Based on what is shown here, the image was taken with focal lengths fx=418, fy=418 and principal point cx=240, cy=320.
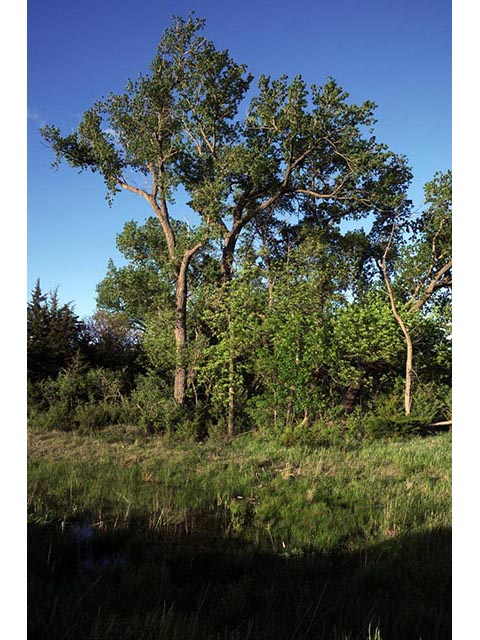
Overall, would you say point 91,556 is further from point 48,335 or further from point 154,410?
point 48,335

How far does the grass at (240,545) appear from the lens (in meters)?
1.68

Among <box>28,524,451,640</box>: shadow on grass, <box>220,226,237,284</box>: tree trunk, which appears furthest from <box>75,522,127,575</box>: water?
<box>220,226,237,284</box>: tree trunk

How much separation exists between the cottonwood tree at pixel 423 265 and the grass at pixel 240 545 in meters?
2.96

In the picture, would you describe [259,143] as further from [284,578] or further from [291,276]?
[284,578]

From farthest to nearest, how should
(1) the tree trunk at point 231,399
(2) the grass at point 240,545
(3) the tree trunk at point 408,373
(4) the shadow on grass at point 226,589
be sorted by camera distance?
1. (3) the tree trunk at point 408,373
2. (1) the tree trunk at point 231,399
3. (2) the grass at point 240,545
4. (4) the shadow on grass at point 226,589

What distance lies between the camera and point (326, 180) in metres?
9.14

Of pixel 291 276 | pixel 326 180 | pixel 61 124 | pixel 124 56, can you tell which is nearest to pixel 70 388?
pixel 291 276

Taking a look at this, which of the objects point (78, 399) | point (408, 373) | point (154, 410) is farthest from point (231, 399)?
point (408, 373)

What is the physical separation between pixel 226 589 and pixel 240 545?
708 mm

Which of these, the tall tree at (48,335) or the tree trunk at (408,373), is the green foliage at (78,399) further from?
the tree trunk at (408,373)

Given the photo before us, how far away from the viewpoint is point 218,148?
8953mm

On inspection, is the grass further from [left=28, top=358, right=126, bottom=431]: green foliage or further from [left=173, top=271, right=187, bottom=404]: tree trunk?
[left=173, top=271, right=187, bottom=404]: tree trunk

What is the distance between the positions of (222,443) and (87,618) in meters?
4.96

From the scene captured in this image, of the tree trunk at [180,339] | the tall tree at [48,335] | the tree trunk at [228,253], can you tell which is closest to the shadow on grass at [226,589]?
the tree trunk at [180,339]
